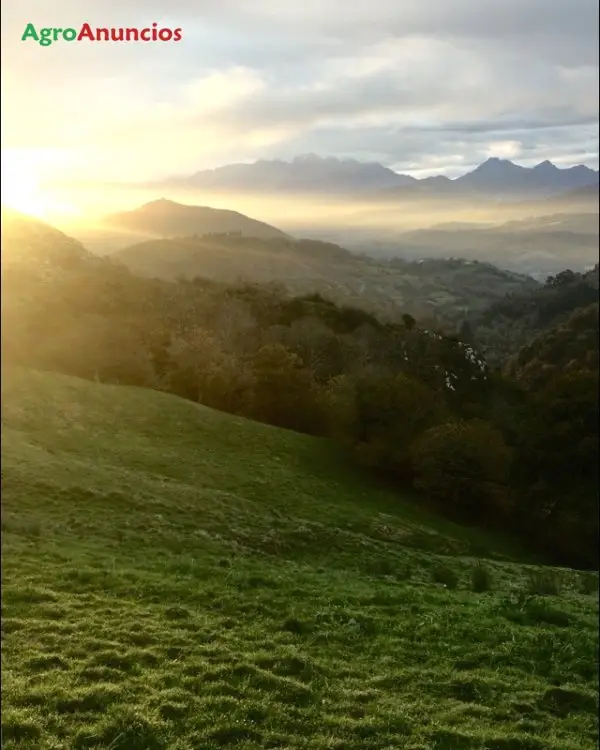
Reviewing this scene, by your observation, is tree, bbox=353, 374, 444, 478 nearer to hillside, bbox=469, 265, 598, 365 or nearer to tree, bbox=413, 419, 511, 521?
tree, bbox=413, 419, 511, 521

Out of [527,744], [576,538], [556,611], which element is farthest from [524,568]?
[527,744]

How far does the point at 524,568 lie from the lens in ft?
80.5

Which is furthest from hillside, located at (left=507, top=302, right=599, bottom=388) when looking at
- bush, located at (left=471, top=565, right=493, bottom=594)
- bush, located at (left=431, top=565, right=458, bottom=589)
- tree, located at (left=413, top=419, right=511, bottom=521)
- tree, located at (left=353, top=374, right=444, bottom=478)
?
bush, located at (left=471, top=565, right=493, bottom=594)

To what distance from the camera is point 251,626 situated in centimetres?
1286

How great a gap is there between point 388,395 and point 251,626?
1161 inches

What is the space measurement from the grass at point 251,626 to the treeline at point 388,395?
630 centimetres

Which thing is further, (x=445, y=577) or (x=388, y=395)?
(x=388, y=395)

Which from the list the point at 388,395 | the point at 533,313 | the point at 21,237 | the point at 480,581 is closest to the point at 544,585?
the point at 480,581

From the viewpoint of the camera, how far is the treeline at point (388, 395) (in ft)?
120

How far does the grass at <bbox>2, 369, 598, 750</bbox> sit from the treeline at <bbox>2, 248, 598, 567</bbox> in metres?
6.30

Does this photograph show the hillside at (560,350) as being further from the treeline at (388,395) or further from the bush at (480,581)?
the bush at (480,581)

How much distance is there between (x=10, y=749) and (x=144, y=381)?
131ft

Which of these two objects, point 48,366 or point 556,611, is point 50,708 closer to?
point 556,611

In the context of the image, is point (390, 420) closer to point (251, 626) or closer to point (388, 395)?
point (388, 395)
